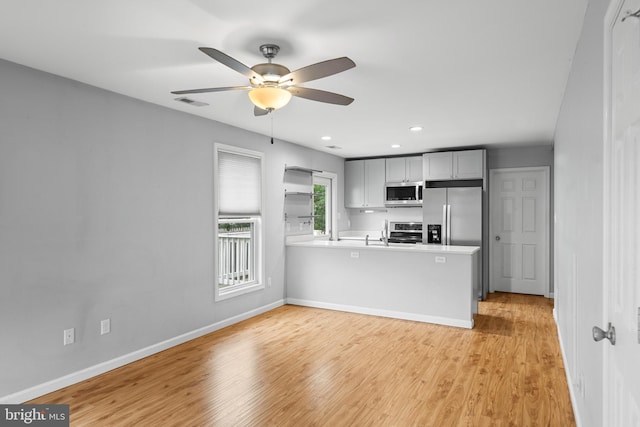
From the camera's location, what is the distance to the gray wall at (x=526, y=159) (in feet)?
20.5

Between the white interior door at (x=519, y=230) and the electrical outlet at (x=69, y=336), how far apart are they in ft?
19.3

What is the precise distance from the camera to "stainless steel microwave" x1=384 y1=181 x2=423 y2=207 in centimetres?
696

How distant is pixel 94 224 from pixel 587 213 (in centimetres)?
351

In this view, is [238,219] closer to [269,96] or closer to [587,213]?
[269,96]

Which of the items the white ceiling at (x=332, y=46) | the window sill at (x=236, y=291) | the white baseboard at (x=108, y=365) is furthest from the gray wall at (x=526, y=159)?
the white baseboard at (x=108, y=365)

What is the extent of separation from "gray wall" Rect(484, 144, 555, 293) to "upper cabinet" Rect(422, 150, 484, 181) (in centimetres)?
50

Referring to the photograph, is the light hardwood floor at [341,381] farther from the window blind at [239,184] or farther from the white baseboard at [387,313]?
the window blind at [239,184]

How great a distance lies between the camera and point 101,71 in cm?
304

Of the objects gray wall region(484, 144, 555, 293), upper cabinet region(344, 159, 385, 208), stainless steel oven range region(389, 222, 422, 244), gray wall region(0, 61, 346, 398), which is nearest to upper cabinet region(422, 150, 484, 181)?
gray wall region(484, 144, 555, 293)

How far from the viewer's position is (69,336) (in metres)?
3.18

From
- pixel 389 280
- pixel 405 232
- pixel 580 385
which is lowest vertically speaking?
pixel 580 385

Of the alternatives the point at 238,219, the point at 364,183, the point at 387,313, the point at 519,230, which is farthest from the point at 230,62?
the point at 519,230

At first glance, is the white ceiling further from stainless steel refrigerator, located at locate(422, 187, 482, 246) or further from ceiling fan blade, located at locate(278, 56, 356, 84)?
stainless steel refrigerator, located at locate(422, 187, 482, 246)

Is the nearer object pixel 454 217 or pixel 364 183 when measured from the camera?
pixel 454 217
